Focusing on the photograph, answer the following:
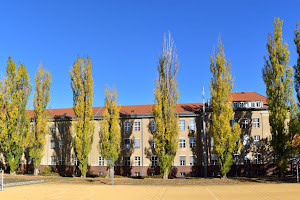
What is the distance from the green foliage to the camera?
35.6m

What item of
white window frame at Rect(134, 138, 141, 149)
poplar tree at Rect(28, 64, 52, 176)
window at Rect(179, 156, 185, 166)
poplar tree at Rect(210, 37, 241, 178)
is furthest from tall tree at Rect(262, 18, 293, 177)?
poplar tree at Rect(28, 64, 52, 176)

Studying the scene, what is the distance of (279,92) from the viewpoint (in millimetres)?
31359

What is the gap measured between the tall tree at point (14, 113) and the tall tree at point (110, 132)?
11.3 meters

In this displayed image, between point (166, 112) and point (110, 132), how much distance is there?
26.1 feet

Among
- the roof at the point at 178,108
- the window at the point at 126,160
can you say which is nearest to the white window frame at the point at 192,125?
the roof at the point at 178,108

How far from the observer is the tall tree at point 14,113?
37.2 meters

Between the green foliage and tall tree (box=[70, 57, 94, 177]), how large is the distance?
180 centimetres

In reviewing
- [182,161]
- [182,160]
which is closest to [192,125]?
[182,160]

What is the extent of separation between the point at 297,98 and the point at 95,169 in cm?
2838

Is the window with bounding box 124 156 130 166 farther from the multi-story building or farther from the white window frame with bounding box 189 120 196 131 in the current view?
the white window frame with bounding box 189 120 196 131

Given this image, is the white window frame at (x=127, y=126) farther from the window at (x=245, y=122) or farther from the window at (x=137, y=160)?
the window at (x=245, y=122)

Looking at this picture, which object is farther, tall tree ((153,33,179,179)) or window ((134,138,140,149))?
window ((134,138,140,149))

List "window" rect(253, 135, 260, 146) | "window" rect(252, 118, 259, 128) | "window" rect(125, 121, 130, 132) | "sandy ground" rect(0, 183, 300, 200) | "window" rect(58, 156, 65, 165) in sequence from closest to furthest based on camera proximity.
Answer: "sandy ground" rect(0, 183, 300, 200) < "window" rect(253, 135, 260, 146) < "window" rect(252, 118, 259, 128) < "window" rect(125, 121, 130, 132) < "window" rect(58, 156, 65, 165)

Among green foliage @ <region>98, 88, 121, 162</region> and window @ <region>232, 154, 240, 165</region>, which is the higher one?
green foliage @ <region>98, 88, 121, 162</region>
